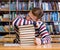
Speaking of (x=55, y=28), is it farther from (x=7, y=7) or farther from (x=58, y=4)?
(x=7, y=7)

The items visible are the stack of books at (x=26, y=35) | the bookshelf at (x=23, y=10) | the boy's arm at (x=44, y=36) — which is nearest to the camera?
the stack of books at (x=26, y=35)

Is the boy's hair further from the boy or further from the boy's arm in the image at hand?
the boy's arm

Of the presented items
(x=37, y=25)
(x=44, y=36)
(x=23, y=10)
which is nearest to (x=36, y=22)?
(x=37, y=25)

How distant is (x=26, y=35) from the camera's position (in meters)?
2.21

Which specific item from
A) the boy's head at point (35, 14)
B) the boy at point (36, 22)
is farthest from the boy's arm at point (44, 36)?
the boy's head at point (35, 14)

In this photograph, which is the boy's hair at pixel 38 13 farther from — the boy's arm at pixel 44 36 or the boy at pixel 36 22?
the boy's arm at pixel 44 36

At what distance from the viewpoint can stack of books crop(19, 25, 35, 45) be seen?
220cm

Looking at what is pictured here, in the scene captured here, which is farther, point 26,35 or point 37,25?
point 37,25

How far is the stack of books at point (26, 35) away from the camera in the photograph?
2199 millimetres

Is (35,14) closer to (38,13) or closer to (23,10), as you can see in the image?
(38,13)

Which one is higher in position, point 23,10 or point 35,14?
point 23,10

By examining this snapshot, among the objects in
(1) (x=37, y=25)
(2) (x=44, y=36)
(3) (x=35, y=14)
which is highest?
(3) (x=35, y=14)

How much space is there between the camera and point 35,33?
2398mm

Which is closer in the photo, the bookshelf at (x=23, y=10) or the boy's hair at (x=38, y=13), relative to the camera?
the boy's hair at (x=38, y=13)
